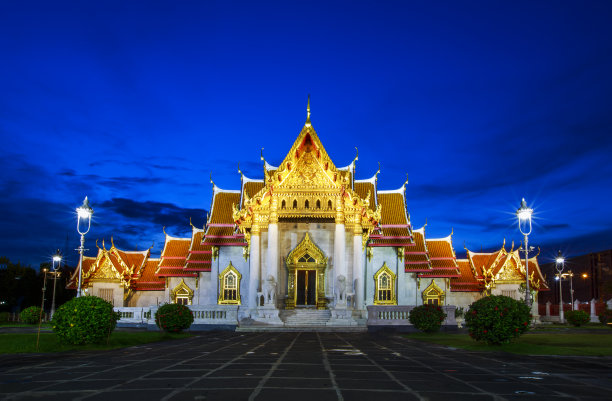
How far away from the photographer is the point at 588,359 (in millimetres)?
15133

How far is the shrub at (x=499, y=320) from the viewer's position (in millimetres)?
17938

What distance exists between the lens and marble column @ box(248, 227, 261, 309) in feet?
118

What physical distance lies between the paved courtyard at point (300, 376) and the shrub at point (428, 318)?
11.0 meters

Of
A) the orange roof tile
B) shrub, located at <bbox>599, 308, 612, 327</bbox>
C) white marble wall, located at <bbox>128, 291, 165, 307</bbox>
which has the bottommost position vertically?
shrub, located at <bbox>599, 308, 612, 327</bbox>

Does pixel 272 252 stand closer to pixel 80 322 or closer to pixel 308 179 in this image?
pixel 308 179

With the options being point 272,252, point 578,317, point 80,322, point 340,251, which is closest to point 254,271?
point 272,252

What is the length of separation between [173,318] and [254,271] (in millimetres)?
10972

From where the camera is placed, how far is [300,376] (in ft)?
35.4

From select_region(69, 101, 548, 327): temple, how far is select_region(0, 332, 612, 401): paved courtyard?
17467 millimetres

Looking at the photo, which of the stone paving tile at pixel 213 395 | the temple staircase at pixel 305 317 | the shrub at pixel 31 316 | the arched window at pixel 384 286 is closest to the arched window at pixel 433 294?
the arched window at pixel 384 286

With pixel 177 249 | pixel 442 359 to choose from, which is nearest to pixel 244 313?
pixel 177 249

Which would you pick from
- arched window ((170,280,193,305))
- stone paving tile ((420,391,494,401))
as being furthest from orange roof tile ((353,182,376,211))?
stone paving tile ((420,391,494,401))

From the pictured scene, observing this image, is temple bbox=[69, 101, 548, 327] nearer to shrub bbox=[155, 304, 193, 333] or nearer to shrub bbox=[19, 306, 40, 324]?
shrub bbox=[155, 304, 193, 333]

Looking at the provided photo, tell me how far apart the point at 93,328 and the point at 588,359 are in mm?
15106
